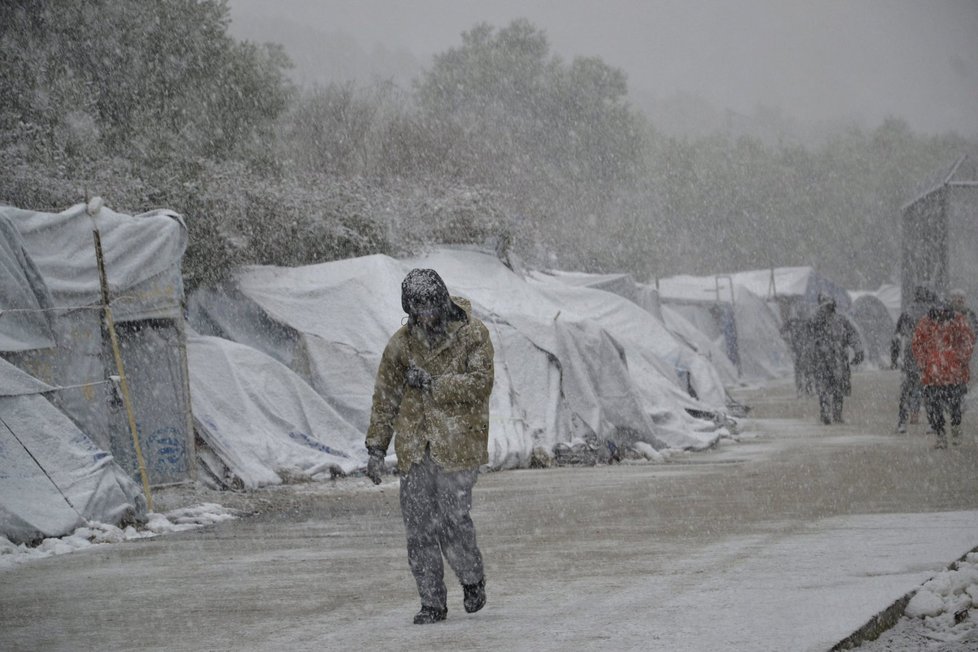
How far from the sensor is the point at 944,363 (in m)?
15.7

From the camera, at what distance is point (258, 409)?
1521cm

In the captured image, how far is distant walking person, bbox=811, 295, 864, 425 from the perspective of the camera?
2052 centimetres

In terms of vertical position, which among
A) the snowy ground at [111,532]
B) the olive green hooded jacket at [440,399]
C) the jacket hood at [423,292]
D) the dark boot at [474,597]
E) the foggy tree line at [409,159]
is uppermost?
the foggy tree line at [409,159]

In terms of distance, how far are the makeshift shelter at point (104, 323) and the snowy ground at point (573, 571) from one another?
948 mm

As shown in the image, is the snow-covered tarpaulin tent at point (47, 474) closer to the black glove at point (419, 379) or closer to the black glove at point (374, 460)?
the black glove at point (374, 460)

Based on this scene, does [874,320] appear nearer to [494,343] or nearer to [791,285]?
[791,285]

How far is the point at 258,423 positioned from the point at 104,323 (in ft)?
8.60

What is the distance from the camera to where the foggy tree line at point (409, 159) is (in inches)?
787

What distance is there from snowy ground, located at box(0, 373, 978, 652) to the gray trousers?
Answer: 9.0 inches

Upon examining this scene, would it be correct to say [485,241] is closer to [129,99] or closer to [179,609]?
[129,99]

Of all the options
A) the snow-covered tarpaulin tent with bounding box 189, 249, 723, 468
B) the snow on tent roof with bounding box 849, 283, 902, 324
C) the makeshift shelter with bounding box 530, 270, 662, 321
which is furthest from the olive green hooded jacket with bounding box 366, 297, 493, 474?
the snow on tent roof with bounding box 849, 283, 902, 324

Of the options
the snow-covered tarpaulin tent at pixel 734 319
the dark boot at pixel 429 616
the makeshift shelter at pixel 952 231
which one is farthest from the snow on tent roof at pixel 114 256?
the snow-covered tarpaulin tent at pixel 734 319

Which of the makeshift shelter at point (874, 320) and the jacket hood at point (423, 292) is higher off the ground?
the jacket hood at point (423, 292)

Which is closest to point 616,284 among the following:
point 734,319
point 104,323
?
point 734,319
